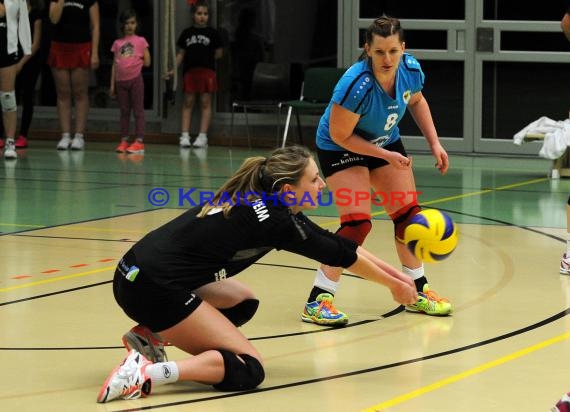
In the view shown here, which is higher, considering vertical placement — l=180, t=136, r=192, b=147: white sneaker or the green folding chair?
the green folding chair

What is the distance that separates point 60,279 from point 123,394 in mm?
2911

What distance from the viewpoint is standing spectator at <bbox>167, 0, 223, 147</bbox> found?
16.6 metres

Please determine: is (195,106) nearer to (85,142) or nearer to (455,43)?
(85,142)

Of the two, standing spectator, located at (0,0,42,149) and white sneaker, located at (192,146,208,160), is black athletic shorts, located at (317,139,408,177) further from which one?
standing spectator, located at (0,0,42,149)

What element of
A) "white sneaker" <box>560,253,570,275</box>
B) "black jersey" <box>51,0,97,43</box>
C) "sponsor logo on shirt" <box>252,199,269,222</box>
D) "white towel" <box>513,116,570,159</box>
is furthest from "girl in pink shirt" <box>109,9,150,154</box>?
"sponsor logo on shirt" <box>252,199,269,222</box>

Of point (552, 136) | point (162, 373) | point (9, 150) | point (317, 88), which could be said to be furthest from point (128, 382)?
point (317, 88)

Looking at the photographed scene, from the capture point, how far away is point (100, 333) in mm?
6277

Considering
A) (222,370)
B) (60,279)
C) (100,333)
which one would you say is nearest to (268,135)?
(60,279)

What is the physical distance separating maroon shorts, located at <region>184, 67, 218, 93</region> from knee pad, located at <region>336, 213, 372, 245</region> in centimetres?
1018

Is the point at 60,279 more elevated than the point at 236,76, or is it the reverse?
the point at 236,76

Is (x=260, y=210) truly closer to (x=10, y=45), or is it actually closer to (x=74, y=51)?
(x=10, y=45)

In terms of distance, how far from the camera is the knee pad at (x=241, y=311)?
18.4 feet

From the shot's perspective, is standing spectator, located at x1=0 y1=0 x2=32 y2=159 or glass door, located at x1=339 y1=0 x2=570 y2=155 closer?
standing spectator, located at x1=0 y1=0 x2=32 y2=159

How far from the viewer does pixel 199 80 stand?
661 inches
